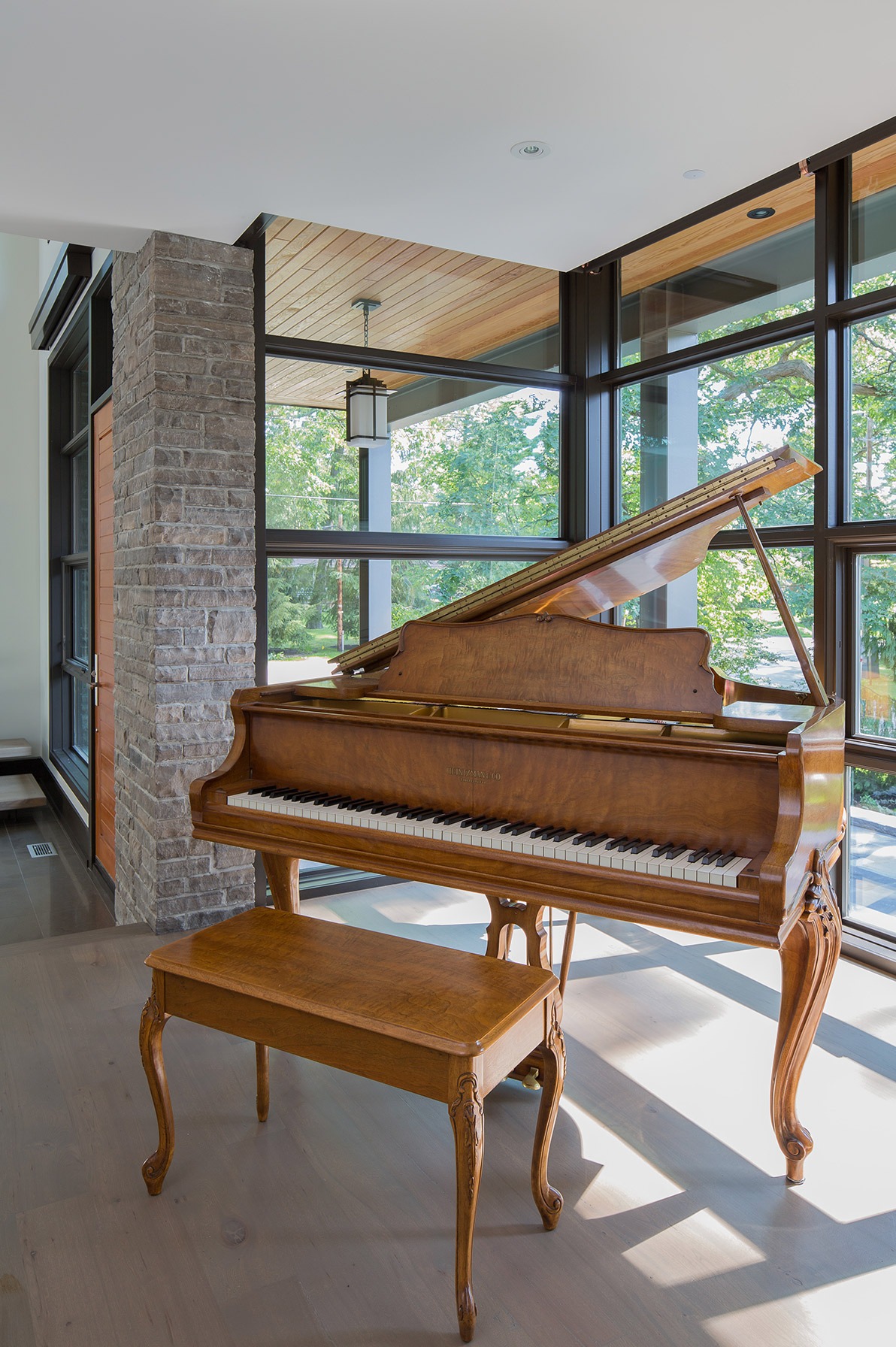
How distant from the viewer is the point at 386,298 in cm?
436

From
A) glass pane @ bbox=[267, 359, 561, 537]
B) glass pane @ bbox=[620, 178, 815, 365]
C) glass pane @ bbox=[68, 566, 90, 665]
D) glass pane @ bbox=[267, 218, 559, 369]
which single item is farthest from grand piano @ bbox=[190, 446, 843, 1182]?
glass pane @ bbox=[68, 566, 90, 665]

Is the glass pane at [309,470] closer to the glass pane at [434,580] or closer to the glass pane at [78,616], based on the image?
the glass pane at [434,580]

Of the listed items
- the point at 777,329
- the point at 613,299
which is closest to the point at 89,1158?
the point at 777,329

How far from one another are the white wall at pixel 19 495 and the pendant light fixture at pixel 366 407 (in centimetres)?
408

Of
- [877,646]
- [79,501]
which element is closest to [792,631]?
[877,646]

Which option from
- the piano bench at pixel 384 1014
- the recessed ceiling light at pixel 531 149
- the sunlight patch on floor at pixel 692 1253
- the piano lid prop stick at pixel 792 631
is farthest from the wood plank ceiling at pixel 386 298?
the sunlight patch on floor at pixel 692 1253

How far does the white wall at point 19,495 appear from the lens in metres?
7.47

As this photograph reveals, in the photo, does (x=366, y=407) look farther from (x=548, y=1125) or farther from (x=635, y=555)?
(x=548, y=1125)

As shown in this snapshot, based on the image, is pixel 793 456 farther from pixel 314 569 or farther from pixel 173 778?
pixel 173 778

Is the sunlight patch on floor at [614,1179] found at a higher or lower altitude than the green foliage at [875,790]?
lower

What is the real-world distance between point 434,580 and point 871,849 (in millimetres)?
2230

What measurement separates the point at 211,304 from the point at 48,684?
14.4ft

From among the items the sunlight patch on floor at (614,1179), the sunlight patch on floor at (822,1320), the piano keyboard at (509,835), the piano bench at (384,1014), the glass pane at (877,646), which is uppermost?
the glass pane at (877,646)

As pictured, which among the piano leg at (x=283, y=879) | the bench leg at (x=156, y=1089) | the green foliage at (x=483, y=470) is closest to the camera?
the bench leg at (x=156, y=1089)
